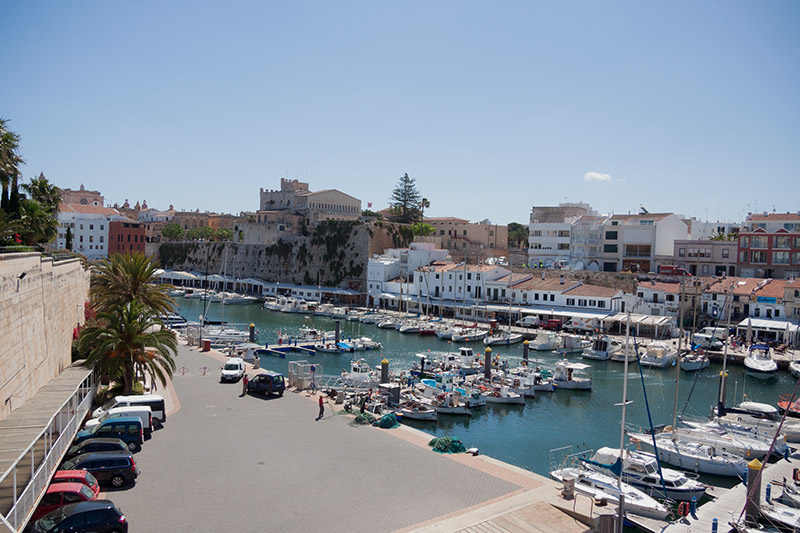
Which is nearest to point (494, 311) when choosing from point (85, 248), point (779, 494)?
point (779, 494)

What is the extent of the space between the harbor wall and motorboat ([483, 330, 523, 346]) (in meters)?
36.9

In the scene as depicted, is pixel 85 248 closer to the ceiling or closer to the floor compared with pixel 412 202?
closer to the floor

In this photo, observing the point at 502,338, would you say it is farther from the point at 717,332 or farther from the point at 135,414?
the point at 135,414

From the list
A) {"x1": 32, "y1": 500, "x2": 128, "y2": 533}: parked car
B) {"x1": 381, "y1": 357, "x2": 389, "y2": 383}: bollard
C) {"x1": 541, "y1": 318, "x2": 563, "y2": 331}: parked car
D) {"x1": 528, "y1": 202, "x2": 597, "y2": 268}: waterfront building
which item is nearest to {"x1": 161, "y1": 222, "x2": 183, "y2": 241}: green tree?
{"x1": 528, "y1": 202, "x2": 597, "y2": 268}: waterfront building

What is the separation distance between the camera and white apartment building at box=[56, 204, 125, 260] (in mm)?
107125

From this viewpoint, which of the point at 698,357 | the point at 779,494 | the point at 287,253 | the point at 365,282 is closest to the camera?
the point at 779,494

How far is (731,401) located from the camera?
38094 mm

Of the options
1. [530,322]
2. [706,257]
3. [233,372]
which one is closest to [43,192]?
[233,372]

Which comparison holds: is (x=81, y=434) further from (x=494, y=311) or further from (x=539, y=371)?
(x=494, y=311)

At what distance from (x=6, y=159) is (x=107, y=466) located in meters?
16.2

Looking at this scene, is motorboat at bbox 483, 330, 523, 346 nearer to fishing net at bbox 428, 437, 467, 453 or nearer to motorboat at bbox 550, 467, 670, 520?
motorboat at bbox 550, 467, 670, 520

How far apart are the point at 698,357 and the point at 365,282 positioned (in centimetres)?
5097

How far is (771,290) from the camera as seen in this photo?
2282 inches

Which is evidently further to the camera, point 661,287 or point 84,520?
point 661,287
